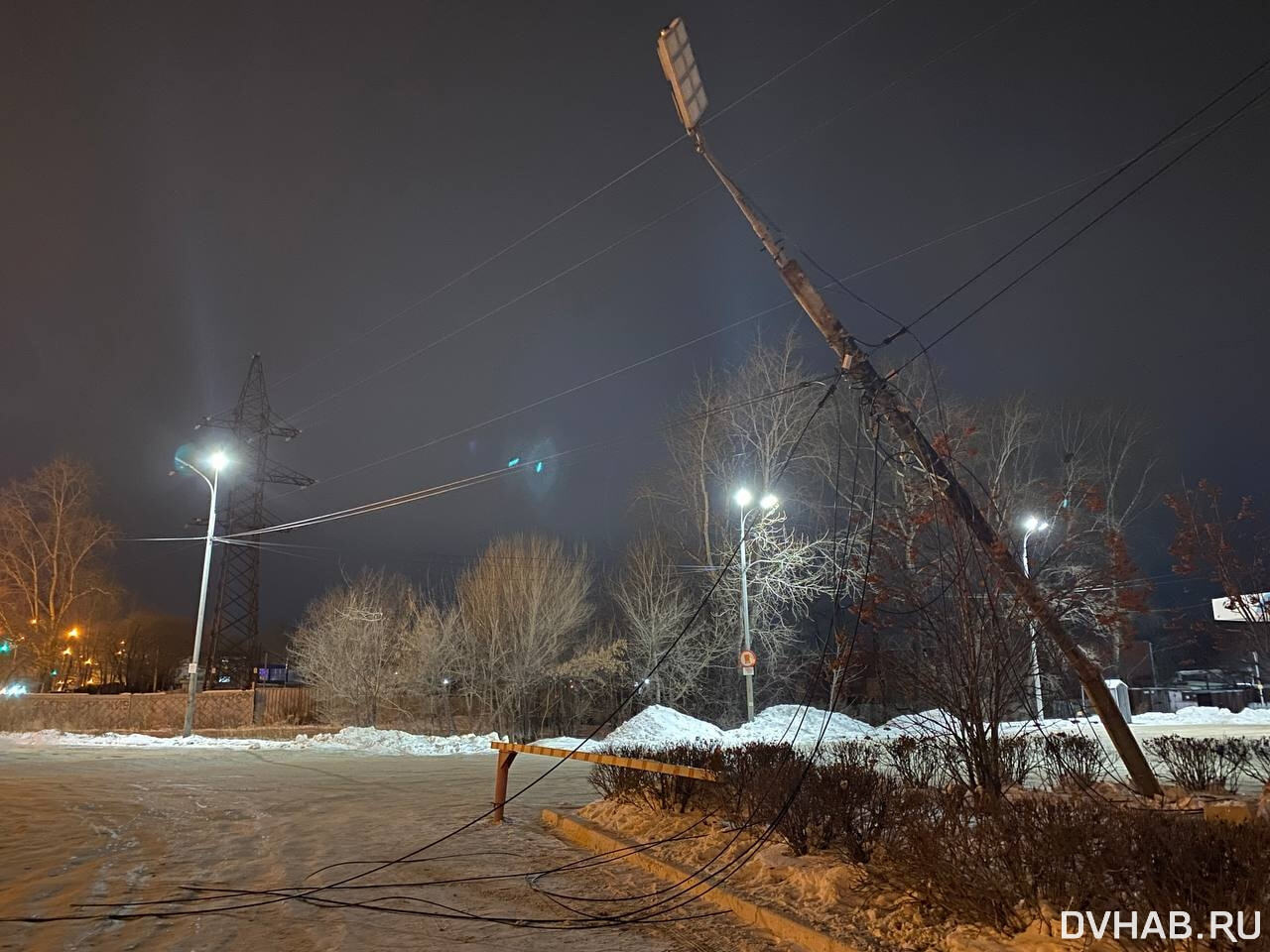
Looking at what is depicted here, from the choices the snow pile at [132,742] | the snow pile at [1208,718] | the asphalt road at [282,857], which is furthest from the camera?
the snow pile at [1208,718]

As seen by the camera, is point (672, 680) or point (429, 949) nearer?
point (429, 949)

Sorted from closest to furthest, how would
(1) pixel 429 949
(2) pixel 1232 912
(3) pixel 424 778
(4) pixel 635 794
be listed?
(2) pixel 1232 912 → (1) pixel 429 949 → (4) pixel 635 794 → (3) pixel 424 778

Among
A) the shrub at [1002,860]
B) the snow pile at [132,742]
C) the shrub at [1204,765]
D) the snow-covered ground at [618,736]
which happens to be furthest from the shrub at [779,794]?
the snow pile at [132,742]

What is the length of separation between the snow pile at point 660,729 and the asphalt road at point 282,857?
8.32 m

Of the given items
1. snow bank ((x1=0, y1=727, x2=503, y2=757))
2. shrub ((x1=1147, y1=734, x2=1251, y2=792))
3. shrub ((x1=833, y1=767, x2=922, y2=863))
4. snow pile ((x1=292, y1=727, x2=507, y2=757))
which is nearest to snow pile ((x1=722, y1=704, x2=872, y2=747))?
snow pile ((x1=292, y1=727, x2=507, y2=757))

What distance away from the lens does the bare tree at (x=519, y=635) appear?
34.9m

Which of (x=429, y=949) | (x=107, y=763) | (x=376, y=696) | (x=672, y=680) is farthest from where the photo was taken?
(x=376, y=696)

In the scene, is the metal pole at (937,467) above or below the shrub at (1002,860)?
above

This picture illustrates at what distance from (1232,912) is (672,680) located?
3162cm

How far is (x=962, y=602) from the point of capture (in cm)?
843

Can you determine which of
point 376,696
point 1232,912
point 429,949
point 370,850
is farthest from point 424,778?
point 376,696

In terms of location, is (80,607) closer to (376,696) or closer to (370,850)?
(376,696)

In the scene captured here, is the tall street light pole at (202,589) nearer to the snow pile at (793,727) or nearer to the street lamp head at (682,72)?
the snow pile at (793,727)

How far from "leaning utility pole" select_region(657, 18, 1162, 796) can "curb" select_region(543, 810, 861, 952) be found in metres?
4.61
